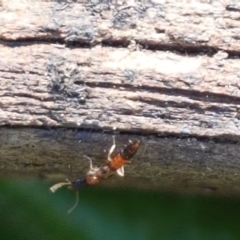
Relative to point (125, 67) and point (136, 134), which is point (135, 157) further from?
point (125, 67)

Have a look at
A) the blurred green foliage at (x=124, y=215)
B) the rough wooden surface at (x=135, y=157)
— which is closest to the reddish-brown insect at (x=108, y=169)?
the rough wooden surface at (x=135, y=157)

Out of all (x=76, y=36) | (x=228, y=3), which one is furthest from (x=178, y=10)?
(x=76, y=36)

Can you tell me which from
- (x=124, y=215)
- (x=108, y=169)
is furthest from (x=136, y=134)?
(x=124, y=215)

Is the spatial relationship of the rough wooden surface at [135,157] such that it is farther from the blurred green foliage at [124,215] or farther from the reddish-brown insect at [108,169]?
the blurred green foliage at [124,215]

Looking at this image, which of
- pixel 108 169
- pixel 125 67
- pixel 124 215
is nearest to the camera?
pixel 125 67

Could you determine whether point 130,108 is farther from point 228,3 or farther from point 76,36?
point 228,3

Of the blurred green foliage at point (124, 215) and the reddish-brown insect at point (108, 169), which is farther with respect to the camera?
the blurred green foliage at point (124, 215)

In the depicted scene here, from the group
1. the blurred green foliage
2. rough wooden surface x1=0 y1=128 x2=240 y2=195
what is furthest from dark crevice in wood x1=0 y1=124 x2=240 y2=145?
the blurred green foliage
